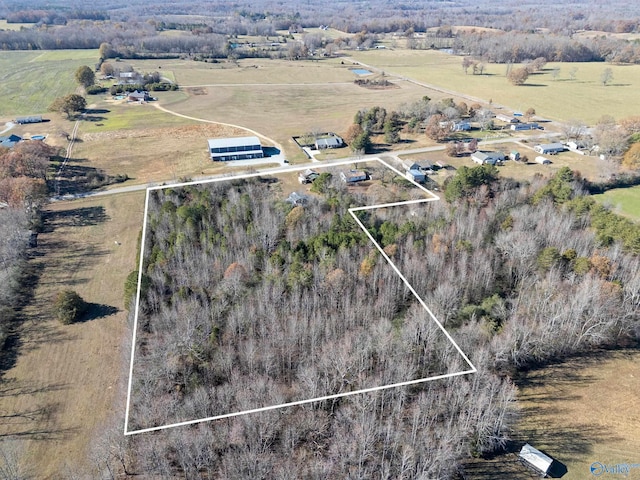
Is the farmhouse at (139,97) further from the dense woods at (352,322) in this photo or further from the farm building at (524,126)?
the farm building at (524,126)

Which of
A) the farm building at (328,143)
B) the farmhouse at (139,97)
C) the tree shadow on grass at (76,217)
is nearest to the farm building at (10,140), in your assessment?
the tree shadow on grass at (76,217)

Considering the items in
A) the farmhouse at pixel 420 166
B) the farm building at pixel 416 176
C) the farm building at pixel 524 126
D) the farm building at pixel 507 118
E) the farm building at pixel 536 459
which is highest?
the farm building at pixel 507 118

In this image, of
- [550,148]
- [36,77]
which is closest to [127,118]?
[36,77]

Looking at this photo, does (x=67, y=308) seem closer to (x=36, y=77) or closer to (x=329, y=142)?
(x=329, y=142)

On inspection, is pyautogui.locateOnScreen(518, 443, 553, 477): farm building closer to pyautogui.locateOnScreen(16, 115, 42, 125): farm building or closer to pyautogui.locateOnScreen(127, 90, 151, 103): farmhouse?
pyautogui.locateOnScreen(16, 115, 42, 125): farm building

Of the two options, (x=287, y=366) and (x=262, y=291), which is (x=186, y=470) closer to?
(x=287, y=366)
